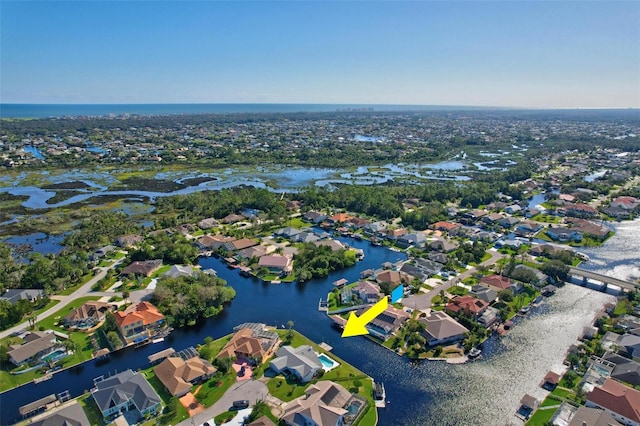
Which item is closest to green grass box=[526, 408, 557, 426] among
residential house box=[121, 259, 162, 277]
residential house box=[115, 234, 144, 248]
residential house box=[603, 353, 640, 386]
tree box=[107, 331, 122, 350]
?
residential house box=[603, 353, 640, 386]

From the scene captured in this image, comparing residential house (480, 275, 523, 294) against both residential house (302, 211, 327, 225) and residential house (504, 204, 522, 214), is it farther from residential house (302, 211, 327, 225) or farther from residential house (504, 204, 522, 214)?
residential house (504, 204, 522, 214)

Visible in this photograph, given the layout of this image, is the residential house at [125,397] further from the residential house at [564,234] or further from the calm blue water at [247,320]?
the residential house at [564,234]

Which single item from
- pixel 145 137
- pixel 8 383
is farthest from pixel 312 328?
pixel 145 137

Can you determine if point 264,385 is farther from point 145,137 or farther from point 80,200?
point 145,137

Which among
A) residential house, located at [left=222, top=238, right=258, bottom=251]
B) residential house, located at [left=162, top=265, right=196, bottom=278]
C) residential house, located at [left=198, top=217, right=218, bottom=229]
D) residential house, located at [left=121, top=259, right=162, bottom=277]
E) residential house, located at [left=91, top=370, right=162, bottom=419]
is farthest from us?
residential house, located at [left=198, top=217, right=218, bottom=229]

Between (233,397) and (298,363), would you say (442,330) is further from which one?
(233,397)
